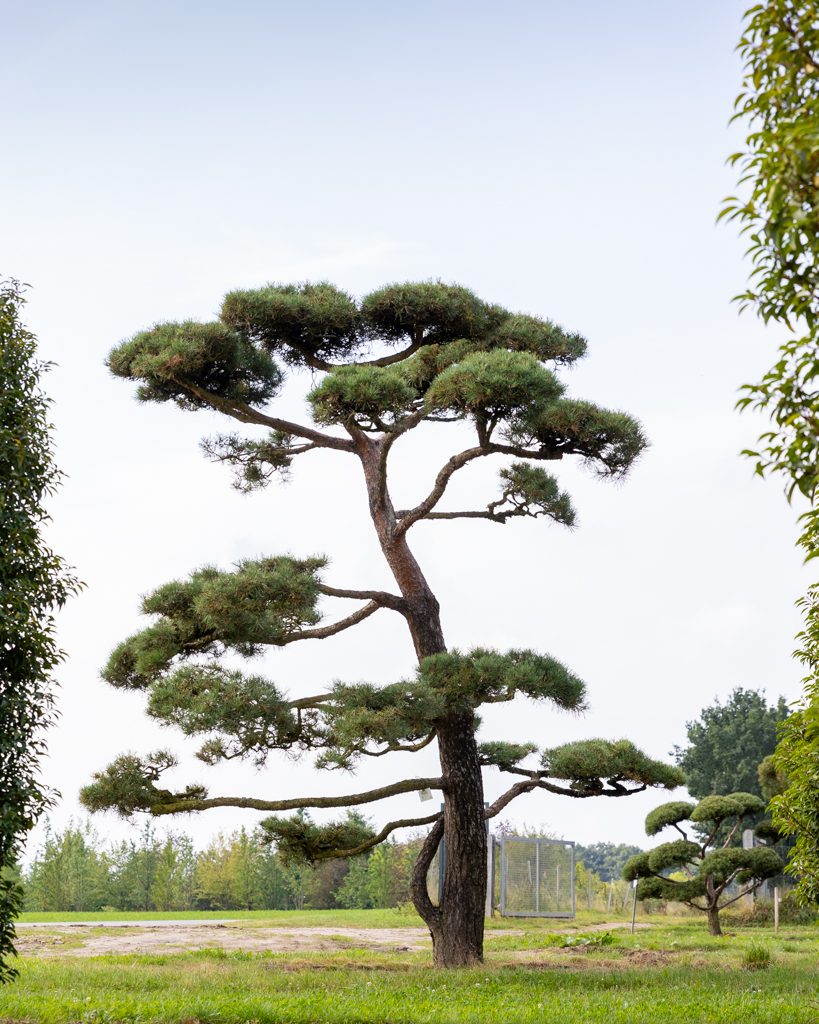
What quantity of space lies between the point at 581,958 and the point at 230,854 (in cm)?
1339

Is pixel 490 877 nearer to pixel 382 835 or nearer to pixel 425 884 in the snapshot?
pixel 425 884

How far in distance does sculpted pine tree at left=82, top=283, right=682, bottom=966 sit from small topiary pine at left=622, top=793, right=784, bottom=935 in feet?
15.1

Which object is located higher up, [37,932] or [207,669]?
[207,669]

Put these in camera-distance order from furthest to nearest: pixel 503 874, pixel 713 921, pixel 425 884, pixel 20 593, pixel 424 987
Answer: pixel 503 874
pixel 713 921
pixel 425 884
pixel 424 987
pixel 20 593

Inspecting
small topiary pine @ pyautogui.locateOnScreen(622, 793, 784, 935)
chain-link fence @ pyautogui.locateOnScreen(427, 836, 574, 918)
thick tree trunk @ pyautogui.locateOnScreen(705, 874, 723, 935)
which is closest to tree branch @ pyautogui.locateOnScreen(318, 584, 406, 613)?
small topiary pine @ pyautogui.locateOnScreen(622, 793, 784, 935)

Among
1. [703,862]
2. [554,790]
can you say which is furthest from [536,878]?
[554,790]

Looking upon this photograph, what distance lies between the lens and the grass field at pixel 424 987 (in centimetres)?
577

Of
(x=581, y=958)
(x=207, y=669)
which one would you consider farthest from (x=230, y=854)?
(x=207, y=669)

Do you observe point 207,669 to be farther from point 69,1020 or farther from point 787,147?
point 787,147

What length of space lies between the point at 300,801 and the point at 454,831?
1.56m

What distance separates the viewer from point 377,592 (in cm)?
918

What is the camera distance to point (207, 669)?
26.5ft

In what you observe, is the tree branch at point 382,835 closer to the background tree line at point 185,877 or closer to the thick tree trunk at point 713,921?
the thick tree trunk at point 713,921

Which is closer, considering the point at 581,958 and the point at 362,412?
the point at 362,412
